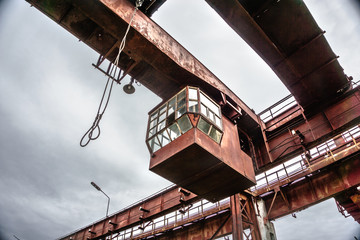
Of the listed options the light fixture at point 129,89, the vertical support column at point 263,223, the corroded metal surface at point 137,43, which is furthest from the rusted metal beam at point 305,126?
the light fixture at point 129,89

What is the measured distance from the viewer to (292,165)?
10.5 m

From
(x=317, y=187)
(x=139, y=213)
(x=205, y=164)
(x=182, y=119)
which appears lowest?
(x=205, y=164)

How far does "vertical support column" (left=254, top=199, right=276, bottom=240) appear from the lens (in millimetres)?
8933

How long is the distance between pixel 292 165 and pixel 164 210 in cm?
758

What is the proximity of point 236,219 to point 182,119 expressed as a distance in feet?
16.3

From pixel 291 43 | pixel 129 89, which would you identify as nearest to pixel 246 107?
pixel 291 43

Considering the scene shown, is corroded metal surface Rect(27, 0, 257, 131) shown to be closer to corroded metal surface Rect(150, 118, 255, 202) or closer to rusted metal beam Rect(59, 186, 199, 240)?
corroded metal surface Rect(150, 118, 255, 202)

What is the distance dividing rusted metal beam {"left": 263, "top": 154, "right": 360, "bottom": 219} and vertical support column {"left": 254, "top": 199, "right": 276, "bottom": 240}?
1.01 ft

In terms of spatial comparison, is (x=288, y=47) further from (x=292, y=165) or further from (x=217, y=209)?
(x=217, y=209)

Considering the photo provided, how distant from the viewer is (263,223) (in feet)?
31.0

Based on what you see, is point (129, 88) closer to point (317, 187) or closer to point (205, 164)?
point (205, 164)

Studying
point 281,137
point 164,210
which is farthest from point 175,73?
point 164,210

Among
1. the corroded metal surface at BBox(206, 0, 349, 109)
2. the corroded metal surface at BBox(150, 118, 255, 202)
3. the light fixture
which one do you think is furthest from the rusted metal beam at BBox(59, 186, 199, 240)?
the corroded metal surface at BBox(206, 0, 349, 109)

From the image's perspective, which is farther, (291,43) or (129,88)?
(291,43)
